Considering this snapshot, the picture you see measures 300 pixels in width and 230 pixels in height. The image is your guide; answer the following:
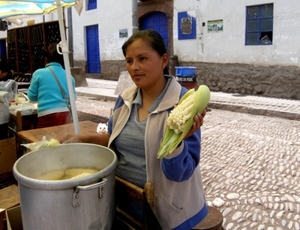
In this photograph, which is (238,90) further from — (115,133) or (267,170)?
(115,133)

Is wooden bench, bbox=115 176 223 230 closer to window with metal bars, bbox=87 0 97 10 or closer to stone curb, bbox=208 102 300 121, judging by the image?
stone curb, bbox=208 102 300 121

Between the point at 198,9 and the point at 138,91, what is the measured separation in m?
9.89

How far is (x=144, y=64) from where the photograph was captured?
5.21 feet

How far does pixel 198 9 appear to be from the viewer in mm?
10859

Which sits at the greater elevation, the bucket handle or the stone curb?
the bucket handle

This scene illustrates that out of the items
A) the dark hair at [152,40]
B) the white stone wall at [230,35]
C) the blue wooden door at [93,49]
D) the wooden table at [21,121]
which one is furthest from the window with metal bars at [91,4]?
the dark hair at [152,40]

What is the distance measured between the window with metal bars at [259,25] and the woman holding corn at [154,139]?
28.0ft

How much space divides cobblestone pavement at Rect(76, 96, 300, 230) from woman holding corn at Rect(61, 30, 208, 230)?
168cm

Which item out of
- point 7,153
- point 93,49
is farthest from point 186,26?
point 7,153

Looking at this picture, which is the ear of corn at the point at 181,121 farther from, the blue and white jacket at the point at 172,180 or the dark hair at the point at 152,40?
the dark hair at the point at 152,40

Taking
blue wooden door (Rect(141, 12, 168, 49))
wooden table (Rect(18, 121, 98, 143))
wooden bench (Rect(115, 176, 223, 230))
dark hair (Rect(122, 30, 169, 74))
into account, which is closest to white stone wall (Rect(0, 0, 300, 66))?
blue wooden door (Rect(141, 12, 168, 49))

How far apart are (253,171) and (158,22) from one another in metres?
9.60

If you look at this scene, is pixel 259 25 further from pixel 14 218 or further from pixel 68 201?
pixel 68 201

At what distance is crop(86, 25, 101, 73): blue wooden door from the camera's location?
15.7 meters
